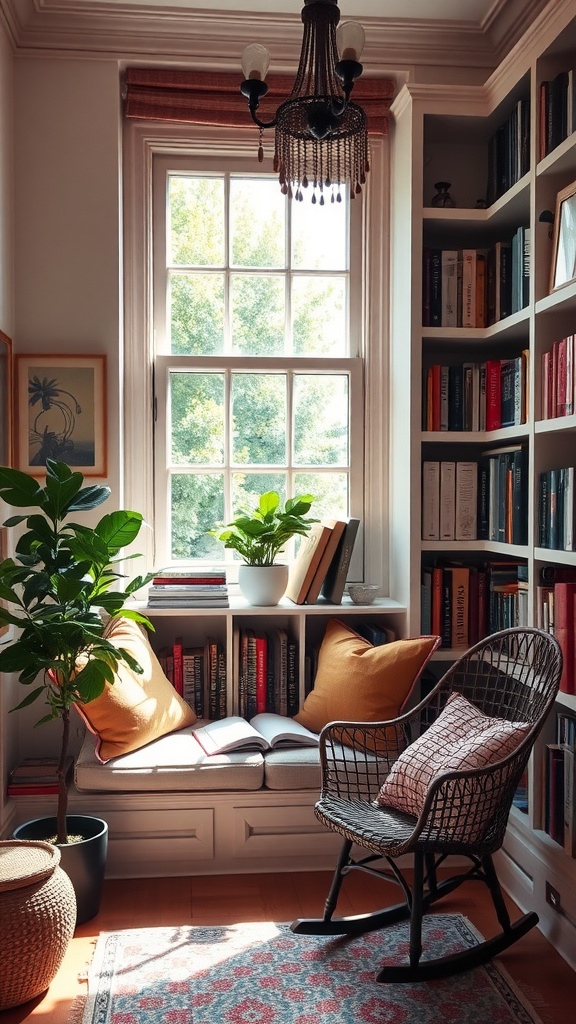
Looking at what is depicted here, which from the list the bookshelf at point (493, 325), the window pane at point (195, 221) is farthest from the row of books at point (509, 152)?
the window pane at point (195, 221)

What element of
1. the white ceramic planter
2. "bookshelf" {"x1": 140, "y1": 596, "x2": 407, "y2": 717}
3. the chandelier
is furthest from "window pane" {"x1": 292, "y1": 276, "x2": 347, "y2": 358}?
the chandelier

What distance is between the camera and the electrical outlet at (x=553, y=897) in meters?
2.59

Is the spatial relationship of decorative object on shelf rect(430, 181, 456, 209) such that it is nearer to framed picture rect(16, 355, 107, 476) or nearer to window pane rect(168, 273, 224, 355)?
window pane rect(168, 273, 224, 355)

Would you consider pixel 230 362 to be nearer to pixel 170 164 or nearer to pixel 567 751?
pixel 170 164

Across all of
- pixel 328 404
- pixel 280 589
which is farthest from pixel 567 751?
pixel 328 404

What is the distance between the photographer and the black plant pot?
8.82 ft

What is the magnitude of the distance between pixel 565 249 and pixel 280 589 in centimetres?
163

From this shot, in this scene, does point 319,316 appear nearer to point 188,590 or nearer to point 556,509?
point 188,590

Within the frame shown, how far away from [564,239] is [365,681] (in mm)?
1646

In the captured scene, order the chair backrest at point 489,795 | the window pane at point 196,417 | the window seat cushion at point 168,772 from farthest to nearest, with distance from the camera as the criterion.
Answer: the window pane at point 196,417 < the window seat cushion at point 168,772 < the chair backrest at point 489,795

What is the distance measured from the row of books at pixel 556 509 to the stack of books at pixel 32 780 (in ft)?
6.15

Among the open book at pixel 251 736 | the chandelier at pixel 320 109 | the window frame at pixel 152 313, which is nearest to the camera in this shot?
the chandelier at pixel 320 109

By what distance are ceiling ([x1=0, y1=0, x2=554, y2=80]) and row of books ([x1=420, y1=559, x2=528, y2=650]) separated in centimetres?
203

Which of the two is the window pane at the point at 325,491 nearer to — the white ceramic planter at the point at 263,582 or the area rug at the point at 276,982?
the white ceramic planter at the point at 263,582
